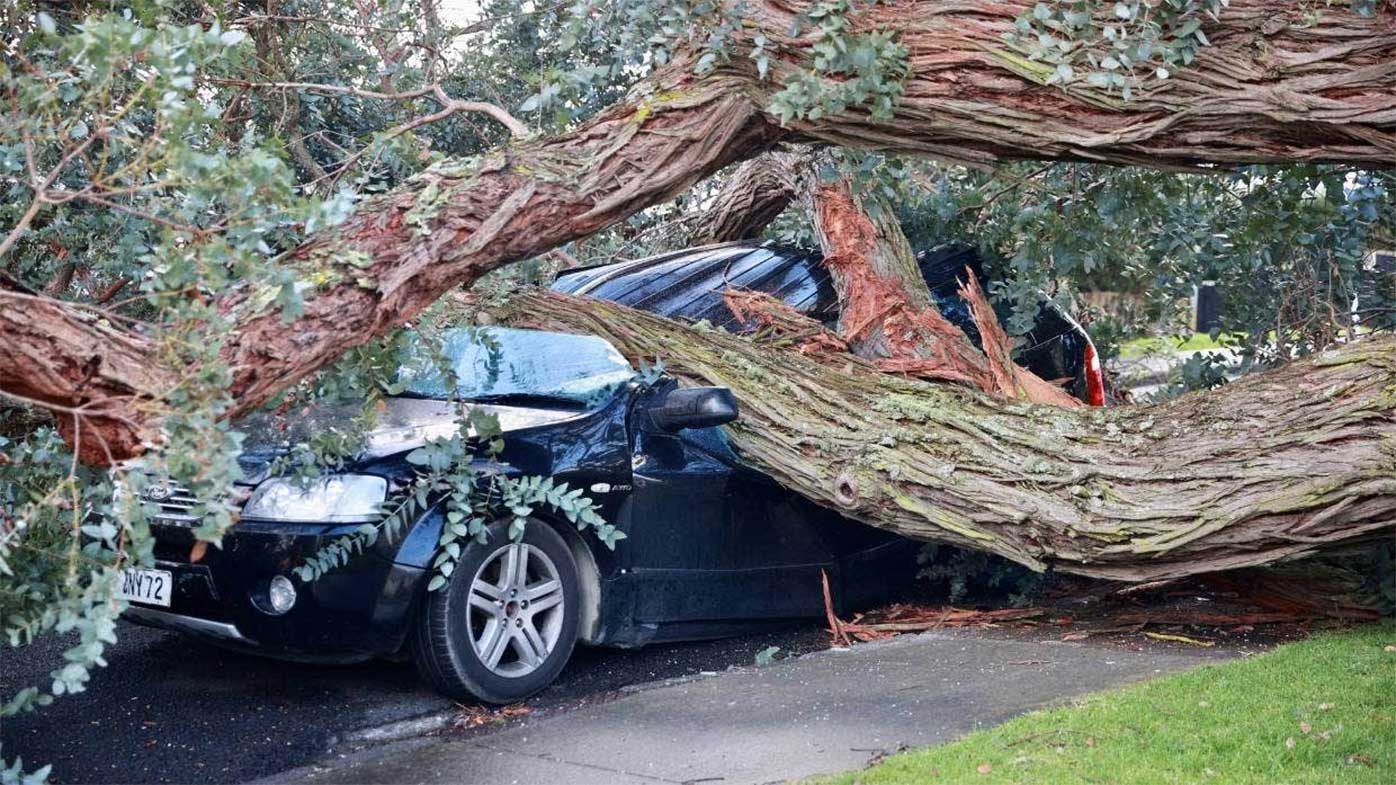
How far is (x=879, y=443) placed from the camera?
639 centimetres

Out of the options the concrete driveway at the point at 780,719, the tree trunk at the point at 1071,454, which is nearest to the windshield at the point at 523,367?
the tree trunk at the point at 1071,454

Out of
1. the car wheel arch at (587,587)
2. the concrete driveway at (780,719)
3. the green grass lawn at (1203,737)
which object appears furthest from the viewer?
the car wheel arch at (587,587)

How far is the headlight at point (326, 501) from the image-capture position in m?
5.39

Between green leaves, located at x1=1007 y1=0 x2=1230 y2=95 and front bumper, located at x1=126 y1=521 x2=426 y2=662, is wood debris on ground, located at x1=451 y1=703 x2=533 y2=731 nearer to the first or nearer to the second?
front bumper, located at x1=126 y1=521 x2=426 y2=662

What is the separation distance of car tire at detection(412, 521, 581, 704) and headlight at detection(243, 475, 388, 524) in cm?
40

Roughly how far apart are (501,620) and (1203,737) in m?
2.59

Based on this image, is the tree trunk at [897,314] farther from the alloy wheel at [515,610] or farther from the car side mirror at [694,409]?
the alloy wheel at [515,610]

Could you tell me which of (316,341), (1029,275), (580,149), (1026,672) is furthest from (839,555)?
(316,341)

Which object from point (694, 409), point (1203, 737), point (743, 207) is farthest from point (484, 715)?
point (743, 207)

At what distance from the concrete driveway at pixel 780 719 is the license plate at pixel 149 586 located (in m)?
1.05

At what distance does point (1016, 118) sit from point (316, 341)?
2.81 m

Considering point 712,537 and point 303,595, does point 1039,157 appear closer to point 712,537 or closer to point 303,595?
point 712,537

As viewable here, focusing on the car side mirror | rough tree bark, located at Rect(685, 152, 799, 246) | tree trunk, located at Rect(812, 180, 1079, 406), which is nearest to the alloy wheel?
the car side mirror

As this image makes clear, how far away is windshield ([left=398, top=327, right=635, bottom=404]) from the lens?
248 inches
